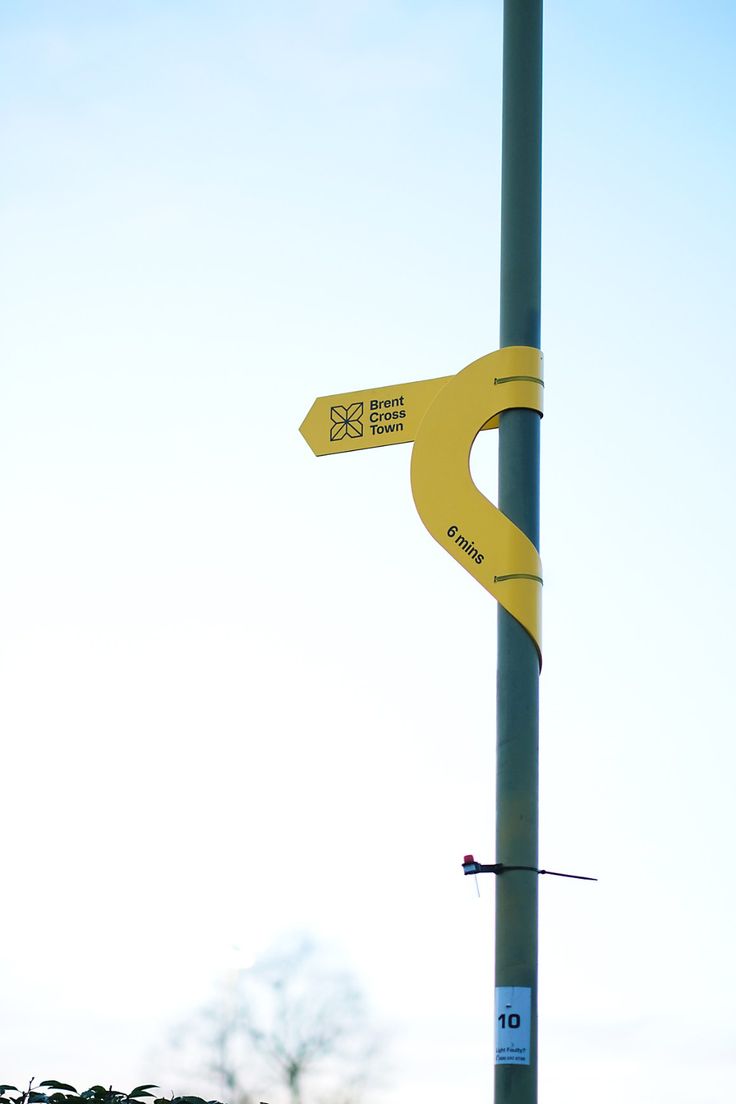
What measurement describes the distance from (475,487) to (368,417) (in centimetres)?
75

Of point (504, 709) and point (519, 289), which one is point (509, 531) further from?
point (519, 289)

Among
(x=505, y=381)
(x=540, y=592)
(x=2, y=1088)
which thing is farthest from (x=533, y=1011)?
(x=505, y=381)

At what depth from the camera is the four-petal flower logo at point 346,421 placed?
707 centimetres

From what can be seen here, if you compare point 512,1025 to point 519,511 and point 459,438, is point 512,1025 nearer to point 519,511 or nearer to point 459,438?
point 519,511

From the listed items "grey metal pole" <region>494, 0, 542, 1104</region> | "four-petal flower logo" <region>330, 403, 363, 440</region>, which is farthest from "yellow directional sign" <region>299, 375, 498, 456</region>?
"grey metal pole" <region>494, 0, 542, 1104</region>

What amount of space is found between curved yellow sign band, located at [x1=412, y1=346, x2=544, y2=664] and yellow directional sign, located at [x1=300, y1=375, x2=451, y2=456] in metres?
0.10

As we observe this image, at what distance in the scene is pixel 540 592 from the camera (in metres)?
6.29

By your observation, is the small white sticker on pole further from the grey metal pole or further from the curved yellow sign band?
the curved yellow sign band

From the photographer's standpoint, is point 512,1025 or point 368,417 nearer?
point 512,1025

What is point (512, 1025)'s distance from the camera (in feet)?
Result: 18.1

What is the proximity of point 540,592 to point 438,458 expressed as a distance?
91cm

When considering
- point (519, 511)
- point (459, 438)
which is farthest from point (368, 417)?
point (519, 511)

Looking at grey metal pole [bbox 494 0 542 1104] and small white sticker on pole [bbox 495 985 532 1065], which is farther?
grey metal pole [bbox 494 0 542 1104]

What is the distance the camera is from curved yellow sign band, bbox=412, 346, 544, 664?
6.26m
